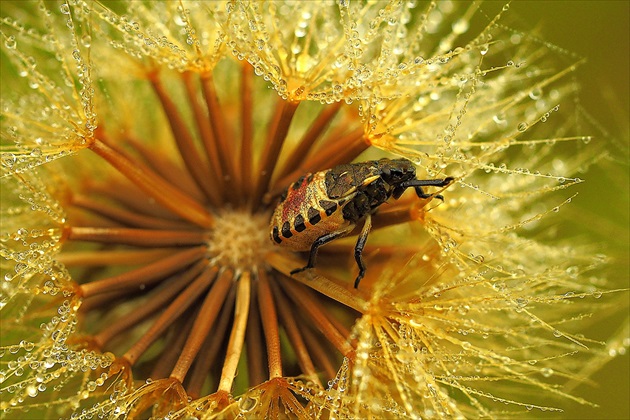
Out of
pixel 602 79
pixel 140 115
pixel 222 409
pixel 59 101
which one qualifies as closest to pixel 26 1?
pixel 140 115

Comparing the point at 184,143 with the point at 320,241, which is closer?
the point at 320,241

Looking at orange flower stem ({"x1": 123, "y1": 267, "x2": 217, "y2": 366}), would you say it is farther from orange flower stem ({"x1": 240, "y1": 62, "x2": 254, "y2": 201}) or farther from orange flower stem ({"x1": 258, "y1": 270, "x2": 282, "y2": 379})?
orange flower stem ({"x1": 240, "y1": 62, "x2": 254, "y2": 201})

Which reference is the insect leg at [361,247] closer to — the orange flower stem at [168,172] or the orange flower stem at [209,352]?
the orange flower stem at [209,352]

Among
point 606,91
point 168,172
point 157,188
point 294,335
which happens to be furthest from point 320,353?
point 606,91

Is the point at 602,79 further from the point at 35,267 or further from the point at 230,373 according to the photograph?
the point at 35,267

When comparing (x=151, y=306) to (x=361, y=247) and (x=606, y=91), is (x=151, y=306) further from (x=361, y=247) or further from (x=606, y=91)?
(x=606, y=91)

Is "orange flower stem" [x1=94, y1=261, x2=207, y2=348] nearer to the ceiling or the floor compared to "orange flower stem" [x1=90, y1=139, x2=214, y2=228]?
nearer to the floor

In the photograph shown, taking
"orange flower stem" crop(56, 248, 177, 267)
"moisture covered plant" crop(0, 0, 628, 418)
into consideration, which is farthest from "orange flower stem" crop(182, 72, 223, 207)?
"orange flower stem" crop(56, 248, 177, 267)
